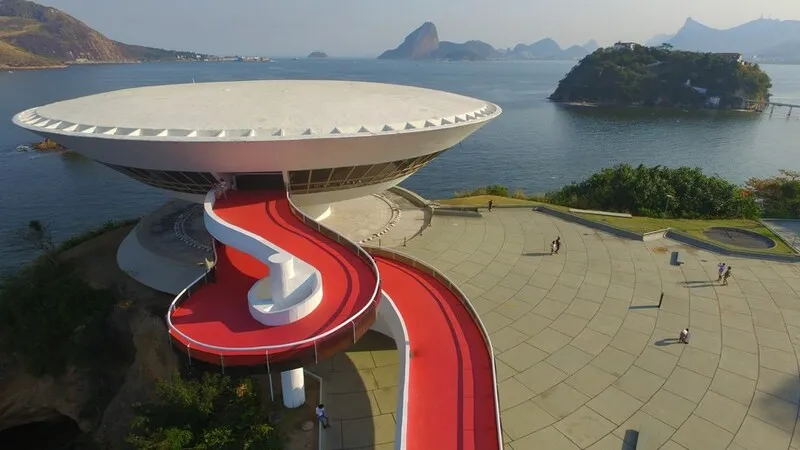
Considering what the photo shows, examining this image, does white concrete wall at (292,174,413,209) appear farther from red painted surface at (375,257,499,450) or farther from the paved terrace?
red painted surface at (375,257,499,450)

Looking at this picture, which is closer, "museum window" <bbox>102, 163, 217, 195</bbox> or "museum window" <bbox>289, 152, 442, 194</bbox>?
"museum window" <bbox>102, 163, 217, 195</bbox>

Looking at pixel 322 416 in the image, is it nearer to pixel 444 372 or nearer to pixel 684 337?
pixel 444 372

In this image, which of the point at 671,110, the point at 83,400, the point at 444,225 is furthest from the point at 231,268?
the point at 671,110

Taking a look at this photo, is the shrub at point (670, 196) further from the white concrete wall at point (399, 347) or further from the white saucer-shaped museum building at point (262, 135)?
the white concrete wall at point (399, 347)

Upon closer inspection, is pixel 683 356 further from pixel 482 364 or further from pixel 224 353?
pixel 224 353

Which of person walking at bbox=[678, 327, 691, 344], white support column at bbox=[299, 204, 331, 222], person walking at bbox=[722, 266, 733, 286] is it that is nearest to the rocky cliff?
white support column at bbox=[299, 204, 331, 222]

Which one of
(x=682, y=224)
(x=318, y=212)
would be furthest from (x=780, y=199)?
(x=318, y=212)
